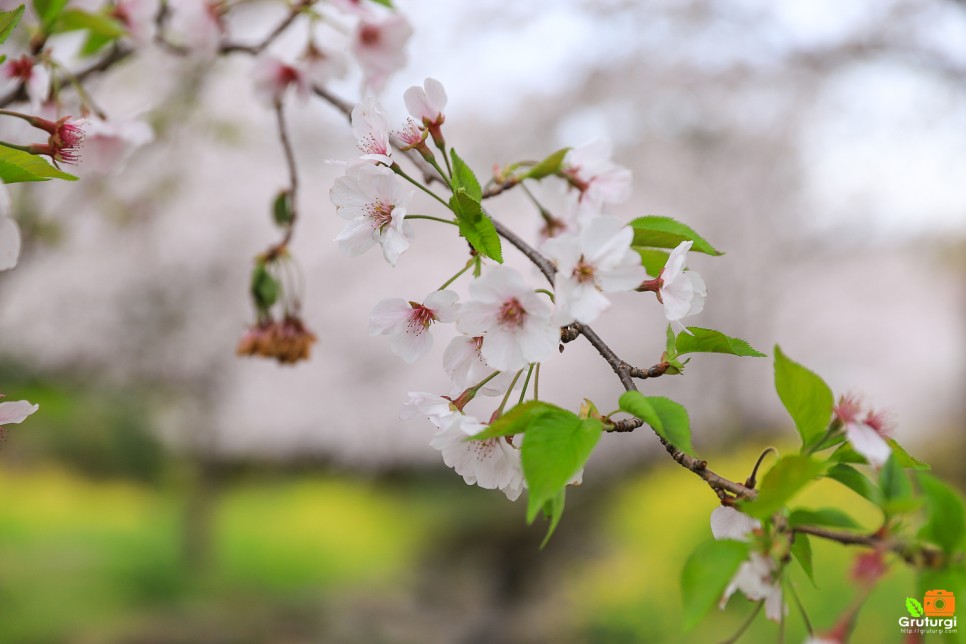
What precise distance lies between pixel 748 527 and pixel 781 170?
3007mm

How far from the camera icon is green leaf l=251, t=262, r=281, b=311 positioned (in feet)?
1.72

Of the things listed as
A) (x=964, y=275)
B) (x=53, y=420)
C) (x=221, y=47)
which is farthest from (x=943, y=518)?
(x=964, y=275)

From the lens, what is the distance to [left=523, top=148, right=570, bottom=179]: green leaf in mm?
432

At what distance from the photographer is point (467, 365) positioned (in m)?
0.38

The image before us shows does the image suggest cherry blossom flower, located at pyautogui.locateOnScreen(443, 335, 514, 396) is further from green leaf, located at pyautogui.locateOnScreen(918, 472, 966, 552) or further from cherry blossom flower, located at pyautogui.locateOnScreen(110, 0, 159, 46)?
cherry blossom flower, located at pyautogui.locateOnScreen(110, 0, 159, 46)

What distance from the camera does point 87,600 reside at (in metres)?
2.06

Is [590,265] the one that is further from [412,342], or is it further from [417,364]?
[417,364]

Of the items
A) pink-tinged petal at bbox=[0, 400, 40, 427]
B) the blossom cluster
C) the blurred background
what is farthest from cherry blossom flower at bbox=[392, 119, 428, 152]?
the blurred background

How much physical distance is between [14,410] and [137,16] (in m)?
0.42

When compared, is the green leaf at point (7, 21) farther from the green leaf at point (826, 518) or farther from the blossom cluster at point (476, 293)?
the green leaf at point (826, 518)

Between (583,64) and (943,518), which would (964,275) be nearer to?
(583,64)

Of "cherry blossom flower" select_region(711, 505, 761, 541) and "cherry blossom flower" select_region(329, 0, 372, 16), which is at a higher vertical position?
"cherry blossom flower" select_region(329, 0, 372, 16)

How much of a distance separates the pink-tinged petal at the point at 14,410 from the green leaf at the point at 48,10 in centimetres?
30

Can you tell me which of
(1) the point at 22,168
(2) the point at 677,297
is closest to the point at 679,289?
(2) the point at 677,297
